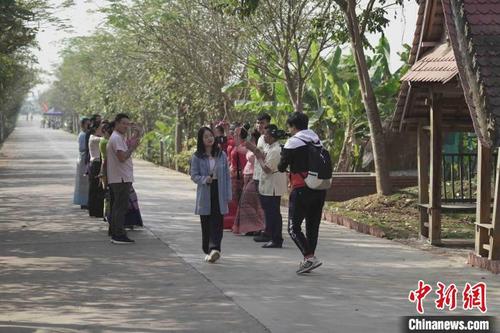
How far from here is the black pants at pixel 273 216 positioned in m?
12.7

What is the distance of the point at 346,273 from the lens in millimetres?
10586

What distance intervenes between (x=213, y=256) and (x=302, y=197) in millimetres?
1456

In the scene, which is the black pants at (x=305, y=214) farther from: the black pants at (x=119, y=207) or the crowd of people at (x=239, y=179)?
the black pants at (x=119, y=207)

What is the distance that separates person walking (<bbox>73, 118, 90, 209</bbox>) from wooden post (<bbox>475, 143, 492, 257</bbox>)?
27.3ft

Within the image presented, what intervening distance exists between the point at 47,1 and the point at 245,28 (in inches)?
289

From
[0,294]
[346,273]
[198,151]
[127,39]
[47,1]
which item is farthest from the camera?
[127,39]

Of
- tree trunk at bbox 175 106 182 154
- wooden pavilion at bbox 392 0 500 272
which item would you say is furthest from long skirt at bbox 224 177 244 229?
tree trunk at bbox 175 106 182 154

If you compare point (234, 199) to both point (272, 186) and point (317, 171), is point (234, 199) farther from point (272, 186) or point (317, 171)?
point (317, 171)

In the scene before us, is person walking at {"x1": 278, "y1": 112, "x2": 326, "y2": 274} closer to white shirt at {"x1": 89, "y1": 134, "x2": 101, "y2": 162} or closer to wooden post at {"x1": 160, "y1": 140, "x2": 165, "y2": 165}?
white shirt at {"x1": 89, "y1": 134, "x2": 101, "y2": 162}

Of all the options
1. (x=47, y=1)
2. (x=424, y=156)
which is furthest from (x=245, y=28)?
(x=424, y=156)

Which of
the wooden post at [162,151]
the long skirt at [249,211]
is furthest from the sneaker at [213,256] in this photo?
the wooden post at [162,151]

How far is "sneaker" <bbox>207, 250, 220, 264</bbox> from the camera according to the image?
11.1m

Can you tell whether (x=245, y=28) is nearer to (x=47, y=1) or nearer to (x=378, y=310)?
(x=47, y=1)

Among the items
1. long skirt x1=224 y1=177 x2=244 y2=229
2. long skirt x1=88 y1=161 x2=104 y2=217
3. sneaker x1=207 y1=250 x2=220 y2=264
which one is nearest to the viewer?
sneaker x1=207 y1=250 x2=220 y2=264
